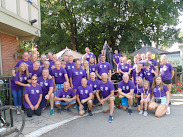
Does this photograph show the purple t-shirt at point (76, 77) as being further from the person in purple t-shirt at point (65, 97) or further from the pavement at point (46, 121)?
the pavement at point (46, 121)

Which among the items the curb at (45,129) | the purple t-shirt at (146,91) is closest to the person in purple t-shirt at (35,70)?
the curb at (45,129)

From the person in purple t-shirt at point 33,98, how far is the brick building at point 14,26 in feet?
9.05

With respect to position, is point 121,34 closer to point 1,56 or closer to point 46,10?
point 46,10

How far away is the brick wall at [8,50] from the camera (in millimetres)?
7814

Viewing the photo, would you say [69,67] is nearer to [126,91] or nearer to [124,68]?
[126,91]

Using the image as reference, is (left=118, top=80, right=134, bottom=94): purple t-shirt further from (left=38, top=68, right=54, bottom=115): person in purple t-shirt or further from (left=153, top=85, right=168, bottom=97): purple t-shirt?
(left=38, top=68, right=54, bottom=115): person in purple t-shirt

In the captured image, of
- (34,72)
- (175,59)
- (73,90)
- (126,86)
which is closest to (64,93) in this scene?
(73,90)

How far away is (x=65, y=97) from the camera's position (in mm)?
5492

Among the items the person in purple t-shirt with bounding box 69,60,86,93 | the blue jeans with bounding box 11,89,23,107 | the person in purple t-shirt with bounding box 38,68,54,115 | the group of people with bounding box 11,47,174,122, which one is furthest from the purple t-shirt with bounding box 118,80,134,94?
the blue jeans with bounding box 11,89,23,107

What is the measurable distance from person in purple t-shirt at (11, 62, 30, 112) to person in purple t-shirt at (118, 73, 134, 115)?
125 inches

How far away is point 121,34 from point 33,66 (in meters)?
12.9

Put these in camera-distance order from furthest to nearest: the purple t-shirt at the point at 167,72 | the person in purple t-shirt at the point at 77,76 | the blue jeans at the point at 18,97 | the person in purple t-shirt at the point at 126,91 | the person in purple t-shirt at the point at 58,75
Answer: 1. the purple t-shirt at the point at 167,72
2. the person in purple t-shirt at the point at 77,76
3. the person in purple t-shirt at the point at 58,75
4. the person in purple t-shirt at the point at 126,91
5. the blue jeans at the point at 18,97

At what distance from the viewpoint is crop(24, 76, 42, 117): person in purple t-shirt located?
16.2 ft

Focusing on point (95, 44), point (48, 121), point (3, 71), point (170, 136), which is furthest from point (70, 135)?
point (95, 44)
